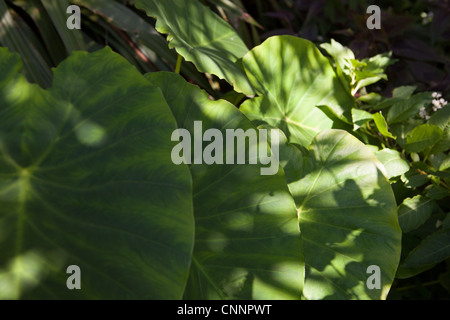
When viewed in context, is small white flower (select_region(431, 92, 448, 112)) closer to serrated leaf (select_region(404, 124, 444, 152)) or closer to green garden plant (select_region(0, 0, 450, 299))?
green garden plant (select_region(0, 0, 450, 299))

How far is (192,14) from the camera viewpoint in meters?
1.43

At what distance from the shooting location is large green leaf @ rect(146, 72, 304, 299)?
3.08 ft

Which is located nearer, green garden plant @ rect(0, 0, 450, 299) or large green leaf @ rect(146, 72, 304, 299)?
green garden plant @ rect(0, 0, 450, 299)

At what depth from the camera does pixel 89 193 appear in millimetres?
804

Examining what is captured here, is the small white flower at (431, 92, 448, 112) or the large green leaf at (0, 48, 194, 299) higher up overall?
the small white flower at (431, 92, 448, 112)

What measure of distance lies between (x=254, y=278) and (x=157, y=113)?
378mm

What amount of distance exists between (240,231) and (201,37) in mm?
694

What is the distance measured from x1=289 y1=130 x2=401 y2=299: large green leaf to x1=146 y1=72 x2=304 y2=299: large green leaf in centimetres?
17

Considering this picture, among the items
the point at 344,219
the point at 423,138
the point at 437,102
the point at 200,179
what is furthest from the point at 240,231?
the point at 437,102

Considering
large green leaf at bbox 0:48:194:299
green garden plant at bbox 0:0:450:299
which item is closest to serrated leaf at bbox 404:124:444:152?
green garden plant at bbox 0:0:450:299

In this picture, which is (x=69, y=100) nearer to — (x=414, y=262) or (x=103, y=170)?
(x=103, y=170)

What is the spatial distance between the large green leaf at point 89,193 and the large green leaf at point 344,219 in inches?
16.9
